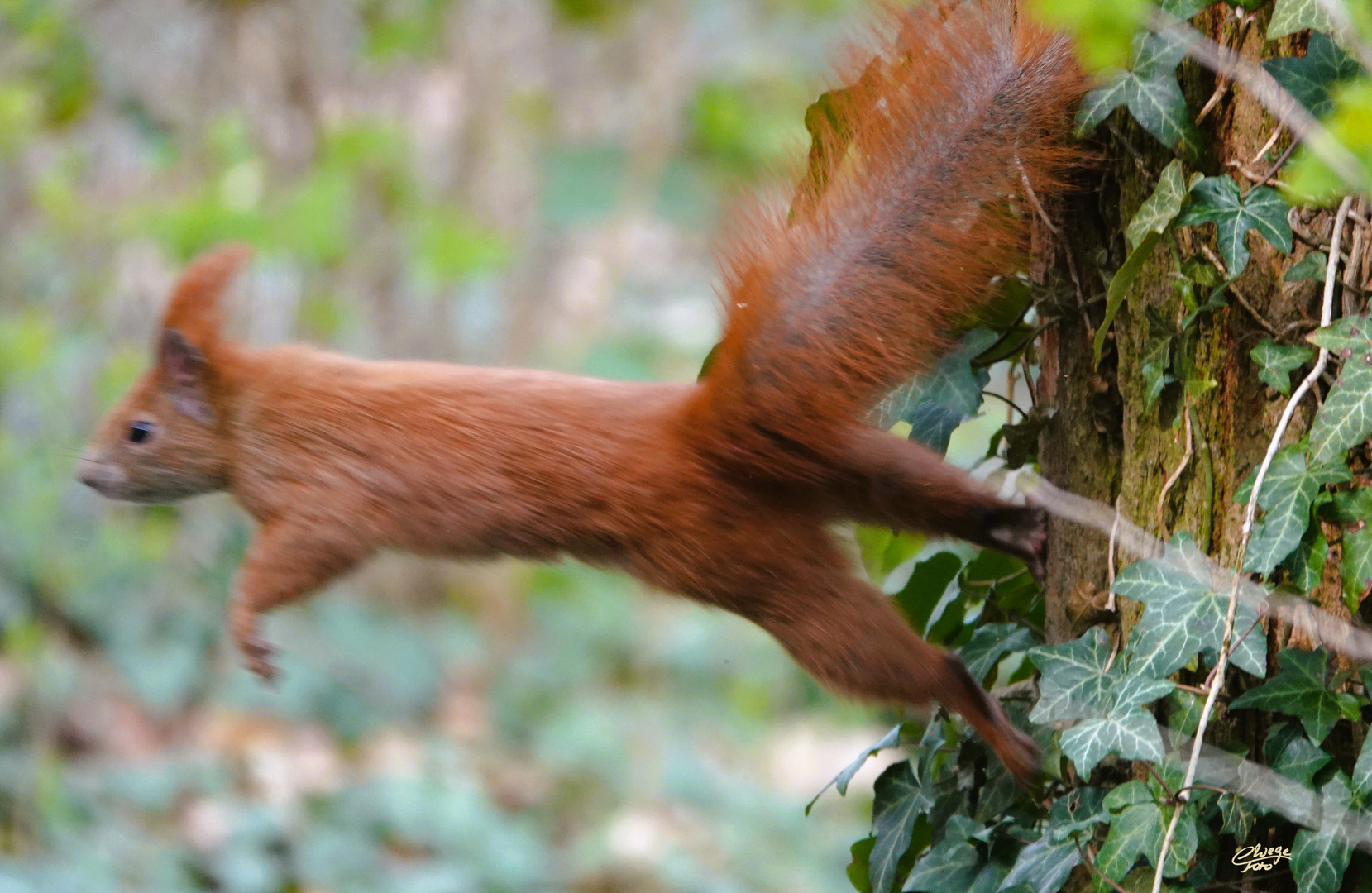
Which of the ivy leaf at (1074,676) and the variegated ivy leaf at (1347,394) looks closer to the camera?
the variegated ivy leaf at (1347,394)

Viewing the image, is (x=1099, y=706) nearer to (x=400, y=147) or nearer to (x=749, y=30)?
(x=400, y=147)

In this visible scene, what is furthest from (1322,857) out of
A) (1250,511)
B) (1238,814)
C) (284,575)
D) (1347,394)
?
(284,575)

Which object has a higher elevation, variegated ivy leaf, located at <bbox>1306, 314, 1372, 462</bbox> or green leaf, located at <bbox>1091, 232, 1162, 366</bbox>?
green leaf, located at <bbox>1091, 232, 1162, 366</bbox>

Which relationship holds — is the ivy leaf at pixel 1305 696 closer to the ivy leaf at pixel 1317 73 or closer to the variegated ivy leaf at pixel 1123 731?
the variegated ivy leaf at pixel 1123 731

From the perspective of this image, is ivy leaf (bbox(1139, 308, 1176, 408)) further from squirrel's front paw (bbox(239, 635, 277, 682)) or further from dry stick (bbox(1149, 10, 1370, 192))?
squirrel's front paw (bbox(239, 635, 277, 682))

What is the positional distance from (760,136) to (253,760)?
142 inches

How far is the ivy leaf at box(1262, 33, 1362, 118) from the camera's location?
4.18 ft

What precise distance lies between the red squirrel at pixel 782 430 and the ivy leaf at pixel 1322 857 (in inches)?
15.3

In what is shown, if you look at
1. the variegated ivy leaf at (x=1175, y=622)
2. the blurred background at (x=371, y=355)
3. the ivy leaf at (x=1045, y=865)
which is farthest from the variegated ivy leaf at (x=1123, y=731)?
the blurred background at (x=371, y=355)

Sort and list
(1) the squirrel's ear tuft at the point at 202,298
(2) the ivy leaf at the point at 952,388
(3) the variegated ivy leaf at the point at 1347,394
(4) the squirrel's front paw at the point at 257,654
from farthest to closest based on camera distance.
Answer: (1) the squirrel's ear tuft at the point at 202,298 → (4) the squirrel's front paw at the point at 257,654 → (2) the ivy leaf at the point at 952,388 → (3) the variegated ivy leaf at the point at 1347,394

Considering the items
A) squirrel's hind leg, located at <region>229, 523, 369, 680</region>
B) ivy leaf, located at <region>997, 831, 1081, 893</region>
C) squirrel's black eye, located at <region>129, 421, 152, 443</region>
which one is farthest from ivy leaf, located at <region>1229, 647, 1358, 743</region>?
squirrel's black eye, located at <region>129, 421, 152, 443</region>

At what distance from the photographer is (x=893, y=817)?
173 cm

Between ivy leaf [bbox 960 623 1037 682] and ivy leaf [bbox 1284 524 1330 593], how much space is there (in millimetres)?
450

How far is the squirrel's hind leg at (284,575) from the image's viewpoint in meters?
1.97
